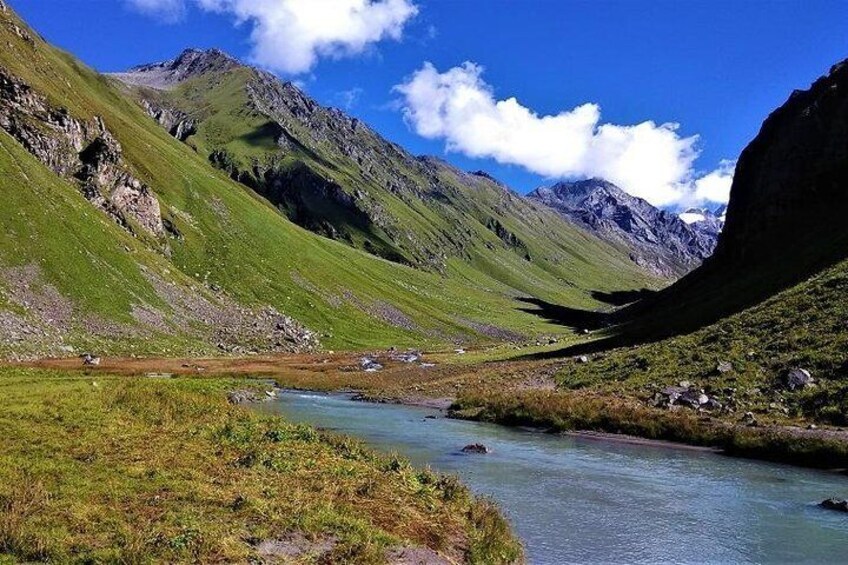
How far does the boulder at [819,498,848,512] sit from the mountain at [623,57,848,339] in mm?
57210

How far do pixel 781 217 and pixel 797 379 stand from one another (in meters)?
82.3

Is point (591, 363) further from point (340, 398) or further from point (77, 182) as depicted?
point (77, 182)

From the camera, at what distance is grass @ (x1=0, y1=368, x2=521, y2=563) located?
18.4 m

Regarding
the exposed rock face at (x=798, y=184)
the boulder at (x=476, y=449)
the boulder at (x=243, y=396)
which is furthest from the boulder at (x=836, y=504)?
the exposed rock face at (x=798, y=184)

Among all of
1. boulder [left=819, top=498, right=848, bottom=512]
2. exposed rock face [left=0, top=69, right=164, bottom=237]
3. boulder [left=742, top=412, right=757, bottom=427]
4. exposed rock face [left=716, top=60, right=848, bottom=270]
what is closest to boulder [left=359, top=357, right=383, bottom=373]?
boulder [left=742, top=412, right=757, bottom=427]

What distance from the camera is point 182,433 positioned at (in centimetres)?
3466

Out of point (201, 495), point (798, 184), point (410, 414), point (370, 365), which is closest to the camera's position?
point (201, 495)

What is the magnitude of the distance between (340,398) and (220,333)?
6651 cm

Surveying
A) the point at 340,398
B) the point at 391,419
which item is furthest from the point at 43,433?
the point at 340,398

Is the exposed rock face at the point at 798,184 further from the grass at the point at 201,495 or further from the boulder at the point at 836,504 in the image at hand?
the grass at the point at 201,495

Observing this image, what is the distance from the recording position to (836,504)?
3231 cm

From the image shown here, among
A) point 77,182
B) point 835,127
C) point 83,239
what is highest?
point 835,127

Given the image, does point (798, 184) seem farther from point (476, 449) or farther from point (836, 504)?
point (836, 504)

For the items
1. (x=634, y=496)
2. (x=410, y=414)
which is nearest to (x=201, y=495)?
(x=634, y=496)
